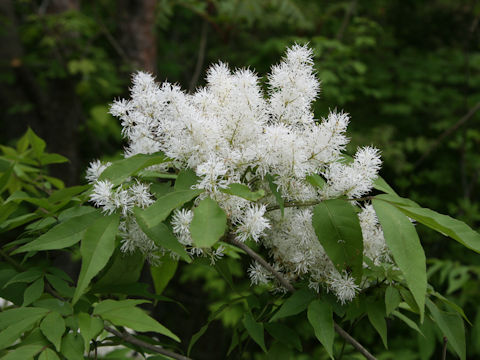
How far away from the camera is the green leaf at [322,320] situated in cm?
87

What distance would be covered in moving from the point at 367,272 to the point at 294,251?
0.18 meters

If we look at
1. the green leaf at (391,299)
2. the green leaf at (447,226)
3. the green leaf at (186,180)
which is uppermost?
the green leaf at (447,226)

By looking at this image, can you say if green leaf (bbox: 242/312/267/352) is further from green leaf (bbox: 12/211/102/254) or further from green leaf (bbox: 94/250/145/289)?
green leaf (bbox: 12/211/102/254)

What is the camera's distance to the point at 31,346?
783 mm

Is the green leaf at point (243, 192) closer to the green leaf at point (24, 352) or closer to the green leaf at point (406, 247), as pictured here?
the green leaf at point (406, 247)

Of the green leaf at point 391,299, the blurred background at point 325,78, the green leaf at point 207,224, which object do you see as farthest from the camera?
the blurred background at point 325,78

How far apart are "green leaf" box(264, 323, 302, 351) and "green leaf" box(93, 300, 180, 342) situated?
319 millimetres

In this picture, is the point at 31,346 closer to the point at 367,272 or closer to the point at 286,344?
the point at 286,344

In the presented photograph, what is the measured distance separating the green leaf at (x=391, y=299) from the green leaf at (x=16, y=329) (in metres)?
0.70

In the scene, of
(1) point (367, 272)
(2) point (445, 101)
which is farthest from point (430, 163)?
(1) point (367, 272)

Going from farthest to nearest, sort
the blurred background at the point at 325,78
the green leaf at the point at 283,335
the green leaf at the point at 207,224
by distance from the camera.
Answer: the blurred background at the point at 325,78 < the green leaf at the point at 283,335 < the green leaf at the point at 207,224

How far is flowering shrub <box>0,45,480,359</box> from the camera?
0.82 m

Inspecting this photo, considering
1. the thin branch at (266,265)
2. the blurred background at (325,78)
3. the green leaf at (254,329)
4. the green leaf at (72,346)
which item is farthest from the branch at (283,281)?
the blurred background at (325,78)

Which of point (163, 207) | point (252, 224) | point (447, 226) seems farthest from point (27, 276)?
point (447, 226)
